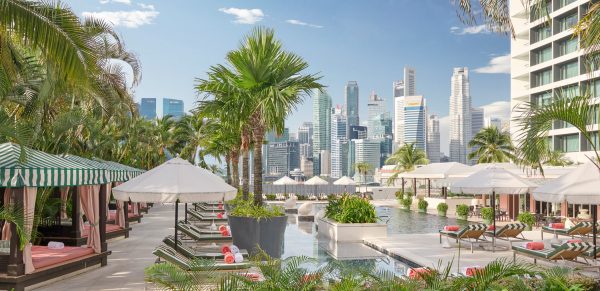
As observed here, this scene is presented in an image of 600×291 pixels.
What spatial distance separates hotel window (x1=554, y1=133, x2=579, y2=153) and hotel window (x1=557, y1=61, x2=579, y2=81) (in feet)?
17.6

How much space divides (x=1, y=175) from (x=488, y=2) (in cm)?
728

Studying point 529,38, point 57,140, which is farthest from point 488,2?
point 529,38

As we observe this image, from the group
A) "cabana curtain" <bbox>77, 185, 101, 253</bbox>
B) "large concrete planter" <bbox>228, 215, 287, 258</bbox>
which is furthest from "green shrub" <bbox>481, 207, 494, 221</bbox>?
"cabana curtain" <bbox>77, 185, 101, 253</bbox>

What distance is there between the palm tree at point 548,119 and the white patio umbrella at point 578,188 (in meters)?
1.48

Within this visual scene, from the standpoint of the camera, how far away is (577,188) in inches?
397

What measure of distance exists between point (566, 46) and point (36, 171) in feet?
165

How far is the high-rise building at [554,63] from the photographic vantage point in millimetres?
46125

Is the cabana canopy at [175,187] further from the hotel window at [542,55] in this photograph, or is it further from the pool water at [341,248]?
the hotel window at [542,55]

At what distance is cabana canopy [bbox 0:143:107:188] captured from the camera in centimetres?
805

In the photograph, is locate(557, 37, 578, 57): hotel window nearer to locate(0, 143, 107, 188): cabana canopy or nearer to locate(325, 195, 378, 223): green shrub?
locate(325, 195, 378, 223): green shrub

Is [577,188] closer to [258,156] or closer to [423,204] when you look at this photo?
[258,156]

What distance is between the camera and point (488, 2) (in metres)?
6.71

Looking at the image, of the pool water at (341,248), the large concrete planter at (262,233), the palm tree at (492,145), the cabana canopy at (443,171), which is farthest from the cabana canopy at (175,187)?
the palm tree at (492,145)

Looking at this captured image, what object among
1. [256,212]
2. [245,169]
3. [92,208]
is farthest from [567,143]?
[92,208]
